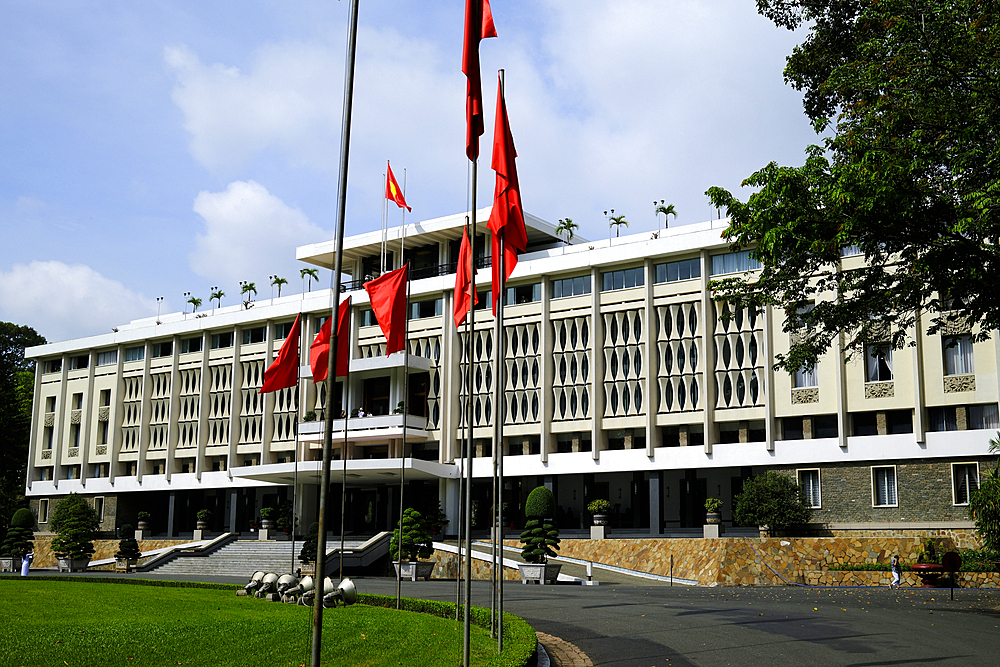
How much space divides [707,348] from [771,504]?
751 centimetres

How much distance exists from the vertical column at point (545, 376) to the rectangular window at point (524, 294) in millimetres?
783

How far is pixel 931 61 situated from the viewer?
15.4 meters

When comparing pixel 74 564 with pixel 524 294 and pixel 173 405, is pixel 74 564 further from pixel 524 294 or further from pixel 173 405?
pixel 524 294

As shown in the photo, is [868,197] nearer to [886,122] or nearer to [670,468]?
[886,122]

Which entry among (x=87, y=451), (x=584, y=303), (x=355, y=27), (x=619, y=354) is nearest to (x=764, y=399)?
(x=619, y=354)

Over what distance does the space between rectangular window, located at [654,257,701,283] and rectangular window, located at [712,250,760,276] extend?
80 cm

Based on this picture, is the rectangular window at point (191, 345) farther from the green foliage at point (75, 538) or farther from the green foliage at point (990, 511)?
the green foliage at point (990, 511)

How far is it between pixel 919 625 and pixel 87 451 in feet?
175

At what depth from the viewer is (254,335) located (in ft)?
173

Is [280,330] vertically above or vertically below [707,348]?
above

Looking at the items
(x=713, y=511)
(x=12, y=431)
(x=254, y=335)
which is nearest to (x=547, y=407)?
A: (x=713, y=511)

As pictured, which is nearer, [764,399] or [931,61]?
[931,61]

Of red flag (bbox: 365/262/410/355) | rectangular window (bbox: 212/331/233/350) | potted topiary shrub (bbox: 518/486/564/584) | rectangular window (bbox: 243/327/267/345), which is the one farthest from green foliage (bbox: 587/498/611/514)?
rectangular window (bbox: 212/331/233/350)

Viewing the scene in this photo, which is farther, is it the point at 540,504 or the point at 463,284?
the point at 540,504
